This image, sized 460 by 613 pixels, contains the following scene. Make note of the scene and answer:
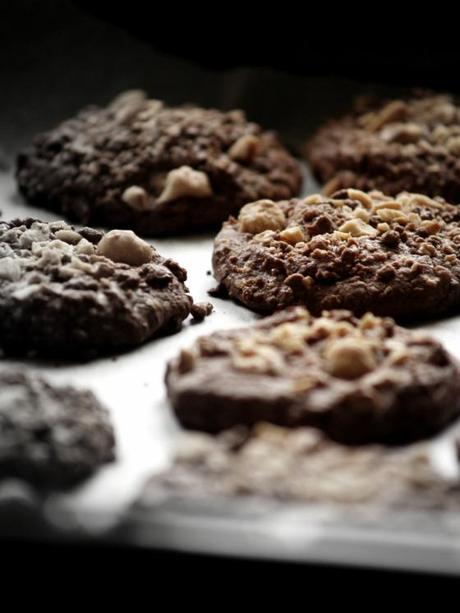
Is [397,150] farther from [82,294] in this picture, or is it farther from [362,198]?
[82,294]

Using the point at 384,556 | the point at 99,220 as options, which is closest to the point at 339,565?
the point at 384,556

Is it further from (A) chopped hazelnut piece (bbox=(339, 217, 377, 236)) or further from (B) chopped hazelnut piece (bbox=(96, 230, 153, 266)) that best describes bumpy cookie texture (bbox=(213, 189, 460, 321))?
(B) chopped hazelnut piece (bbox=(96, 230, 153, 266))

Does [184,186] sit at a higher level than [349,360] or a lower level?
lower

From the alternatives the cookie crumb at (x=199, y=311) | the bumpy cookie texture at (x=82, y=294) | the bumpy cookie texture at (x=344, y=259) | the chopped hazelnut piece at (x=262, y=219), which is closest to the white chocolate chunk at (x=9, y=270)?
the bumpy cookie texture at (x=82, y=294)

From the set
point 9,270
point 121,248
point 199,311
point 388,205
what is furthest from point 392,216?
point 9,270

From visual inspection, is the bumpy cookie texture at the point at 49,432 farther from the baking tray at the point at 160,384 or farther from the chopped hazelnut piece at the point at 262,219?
the chopped hazelnut piece at the point at 262,219

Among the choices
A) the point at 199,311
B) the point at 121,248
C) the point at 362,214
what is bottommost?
the point at 199,311
